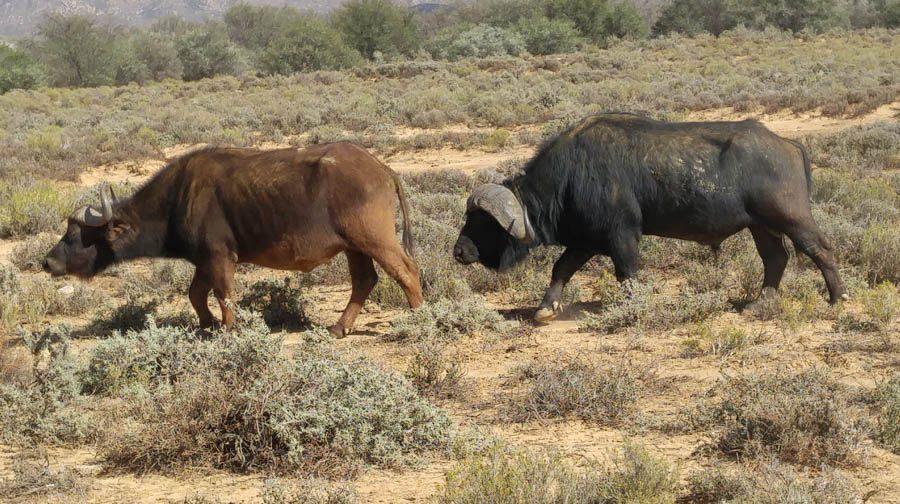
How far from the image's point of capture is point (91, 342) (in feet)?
26.1

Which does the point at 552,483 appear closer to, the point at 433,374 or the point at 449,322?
the point at 433,374

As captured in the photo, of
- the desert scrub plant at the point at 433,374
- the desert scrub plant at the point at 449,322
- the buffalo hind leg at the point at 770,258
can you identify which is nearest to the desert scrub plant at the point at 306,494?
the desert scrub plant at the point at 433,374

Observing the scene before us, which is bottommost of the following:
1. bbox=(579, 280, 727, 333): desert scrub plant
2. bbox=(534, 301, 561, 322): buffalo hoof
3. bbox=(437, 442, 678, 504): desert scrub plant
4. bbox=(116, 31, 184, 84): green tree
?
bbox=(116, 31, 184, 84): green tree

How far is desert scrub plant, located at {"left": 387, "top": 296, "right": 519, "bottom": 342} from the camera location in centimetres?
752

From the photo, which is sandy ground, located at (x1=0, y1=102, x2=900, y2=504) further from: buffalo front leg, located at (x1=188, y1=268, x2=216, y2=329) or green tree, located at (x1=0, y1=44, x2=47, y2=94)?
green tree, located at (x1=0, y1=44, x2=47, y2=94)

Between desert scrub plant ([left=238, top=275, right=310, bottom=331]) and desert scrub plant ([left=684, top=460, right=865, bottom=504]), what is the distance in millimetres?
4822

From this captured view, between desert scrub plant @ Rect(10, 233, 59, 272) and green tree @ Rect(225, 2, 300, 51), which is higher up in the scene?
green tree @ Rect(225, 2, 300, 51)

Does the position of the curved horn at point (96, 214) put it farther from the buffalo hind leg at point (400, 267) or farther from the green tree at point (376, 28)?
the green tree at point (376, 28)

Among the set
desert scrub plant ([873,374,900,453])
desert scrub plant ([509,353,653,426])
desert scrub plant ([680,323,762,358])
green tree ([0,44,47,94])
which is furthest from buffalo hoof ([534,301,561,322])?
green tree ([0,44,47,94])

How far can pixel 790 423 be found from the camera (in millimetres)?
4859

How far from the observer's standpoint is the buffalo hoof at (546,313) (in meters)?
8.08

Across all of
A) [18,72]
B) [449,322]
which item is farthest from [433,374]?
[18,72]

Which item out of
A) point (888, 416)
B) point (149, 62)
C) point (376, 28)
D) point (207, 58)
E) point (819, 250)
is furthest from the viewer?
point (149, 62)

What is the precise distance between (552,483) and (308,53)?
151 ft
